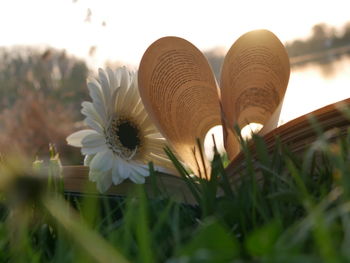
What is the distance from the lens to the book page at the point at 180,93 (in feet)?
2.60

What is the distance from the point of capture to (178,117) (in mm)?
819

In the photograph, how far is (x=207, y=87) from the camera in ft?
2.80

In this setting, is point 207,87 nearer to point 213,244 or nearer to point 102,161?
point 102,161

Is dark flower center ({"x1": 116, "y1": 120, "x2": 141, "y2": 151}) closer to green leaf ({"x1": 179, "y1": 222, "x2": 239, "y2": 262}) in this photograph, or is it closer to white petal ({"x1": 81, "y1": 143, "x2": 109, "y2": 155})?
white petal ({"x1": 81, "y1": 143, "x2": 109, "y2": 155})

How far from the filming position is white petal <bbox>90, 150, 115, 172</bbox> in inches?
29.5

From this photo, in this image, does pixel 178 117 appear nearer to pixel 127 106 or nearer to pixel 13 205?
pixel 127 106

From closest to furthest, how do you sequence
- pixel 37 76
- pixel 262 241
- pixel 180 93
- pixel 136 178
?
pixel 262 241 < pixel 136 178 < pixel 180 93 < pixel 37 76

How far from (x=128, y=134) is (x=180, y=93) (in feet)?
0.32

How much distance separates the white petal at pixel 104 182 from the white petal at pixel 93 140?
5cm

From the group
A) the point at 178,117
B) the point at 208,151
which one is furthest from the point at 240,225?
the point at 208,151

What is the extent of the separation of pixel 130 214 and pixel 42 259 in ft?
0.40

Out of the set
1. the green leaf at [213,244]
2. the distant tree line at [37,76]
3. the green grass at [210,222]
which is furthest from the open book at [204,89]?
the distant tree line at [37,76]

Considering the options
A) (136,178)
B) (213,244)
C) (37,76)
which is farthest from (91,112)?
(37,76)

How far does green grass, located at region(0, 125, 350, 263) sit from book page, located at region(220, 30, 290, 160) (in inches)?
Result: 7.0
